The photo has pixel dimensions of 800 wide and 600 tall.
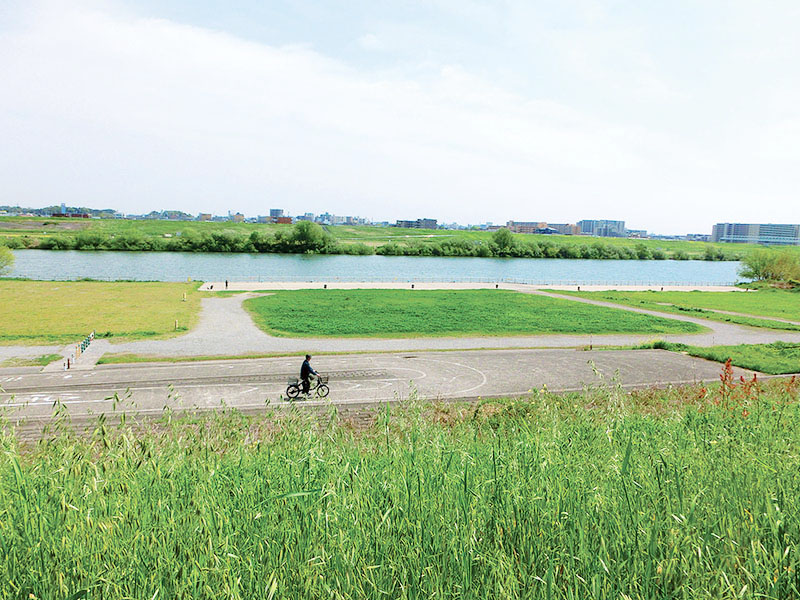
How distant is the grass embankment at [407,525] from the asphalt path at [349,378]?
501 inches

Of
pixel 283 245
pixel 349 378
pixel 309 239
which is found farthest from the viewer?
pixel 309 239

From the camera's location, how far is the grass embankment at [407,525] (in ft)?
8.64

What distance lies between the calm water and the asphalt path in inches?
2050

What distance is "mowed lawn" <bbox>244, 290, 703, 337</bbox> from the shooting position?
36438 mm

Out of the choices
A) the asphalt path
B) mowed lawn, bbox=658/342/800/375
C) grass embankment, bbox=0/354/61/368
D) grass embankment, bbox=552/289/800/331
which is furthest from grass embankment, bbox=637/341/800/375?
grass embankment, bbox=0/354/61/368

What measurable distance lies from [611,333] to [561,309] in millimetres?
10614

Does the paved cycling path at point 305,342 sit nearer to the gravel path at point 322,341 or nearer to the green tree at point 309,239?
the gravel path at point 322,341

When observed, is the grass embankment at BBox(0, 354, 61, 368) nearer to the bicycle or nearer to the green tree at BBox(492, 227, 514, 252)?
the bicycle

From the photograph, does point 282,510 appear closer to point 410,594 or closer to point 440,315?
point 410,594

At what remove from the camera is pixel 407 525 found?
128 inches

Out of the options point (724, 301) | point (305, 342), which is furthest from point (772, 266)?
point (305, 342)

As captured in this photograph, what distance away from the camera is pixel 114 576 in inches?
102

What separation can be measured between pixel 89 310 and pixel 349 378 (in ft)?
101

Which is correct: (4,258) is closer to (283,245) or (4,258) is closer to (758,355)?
(283,245)
